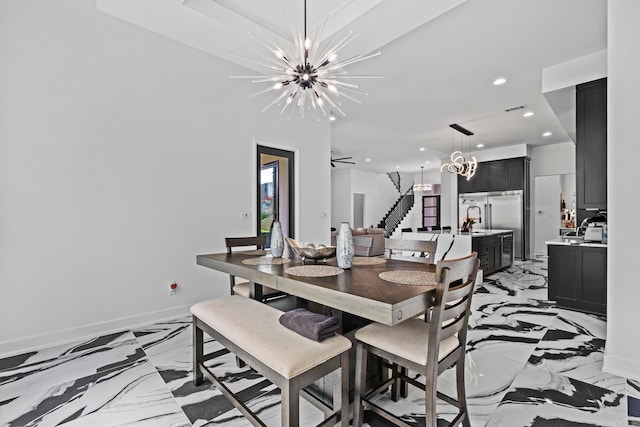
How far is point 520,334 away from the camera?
289 centimetres

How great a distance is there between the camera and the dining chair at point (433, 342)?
4.25 feet

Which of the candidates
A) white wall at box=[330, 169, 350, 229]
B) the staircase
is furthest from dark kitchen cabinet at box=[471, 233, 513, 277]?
the staircase

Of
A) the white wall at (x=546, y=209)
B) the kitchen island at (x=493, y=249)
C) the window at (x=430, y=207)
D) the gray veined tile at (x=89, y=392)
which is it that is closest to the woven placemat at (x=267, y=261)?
the gray veined tile at (x=89, y=392)

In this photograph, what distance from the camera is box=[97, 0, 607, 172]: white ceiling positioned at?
111 inches

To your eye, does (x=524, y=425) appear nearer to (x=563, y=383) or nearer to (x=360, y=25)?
(x=563, y=383)

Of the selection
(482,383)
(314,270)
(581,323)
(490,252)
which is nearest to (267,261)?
(314,270)

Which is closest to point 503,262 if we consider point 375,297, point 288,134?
point 288,134

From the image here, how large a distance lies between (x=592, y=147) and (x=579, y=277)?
153 cm

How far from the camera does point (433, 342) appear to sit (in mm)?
1298

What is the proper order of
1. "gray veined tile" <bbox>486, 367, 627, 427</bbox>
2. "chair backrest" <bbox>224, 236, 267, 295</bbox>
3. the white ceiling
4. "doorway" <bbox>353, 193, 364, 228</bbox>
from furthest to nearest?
"doorway" <bbox>353, 193, 364, 228</bbox> → the white ceiling → "chair backrest" <bbox>224, 236, 267, 295</bbox> → "gray veined tile" <bbox>486, 367, 627, 427</bbox>

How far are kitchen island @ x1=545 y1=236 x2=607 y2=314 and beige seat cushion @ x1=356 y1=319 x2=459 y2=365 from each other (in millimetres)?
3164

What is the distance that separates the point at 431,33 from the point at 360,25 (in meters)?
0.75

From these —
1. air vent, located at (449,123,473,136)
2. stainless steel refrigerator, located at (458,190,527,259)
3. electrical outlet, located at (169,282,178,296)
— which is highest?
air vent, located at (449,123,473,136)

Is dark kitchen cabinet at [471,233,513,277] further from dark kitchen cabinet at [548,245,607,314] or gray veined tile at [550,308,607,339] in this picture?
gray veined tile at [550,308,607,339]
